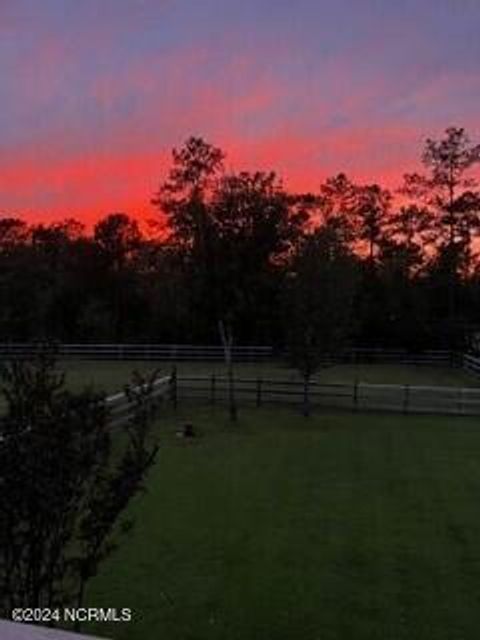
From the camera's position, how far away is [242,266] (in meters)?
63.0

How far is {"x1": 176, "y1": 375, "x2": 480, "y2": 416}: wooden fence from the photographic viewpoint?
29.8 metres

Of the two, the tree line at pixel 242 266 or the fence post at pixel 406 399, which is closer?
the fence post at pixel 406 399

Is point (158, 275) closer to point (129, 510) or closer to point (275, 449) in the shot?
point (275, 449)

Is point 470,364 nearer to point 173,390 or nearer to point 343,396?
point 343,396

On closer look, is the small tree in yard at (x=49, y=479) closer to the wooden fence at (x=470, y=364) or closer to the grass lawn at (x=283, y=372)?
the grass lawn at (x=283, y=372)

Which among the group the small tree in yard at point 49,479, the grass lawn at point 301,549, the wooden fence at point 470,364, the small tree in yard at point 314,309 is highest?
the small tree in yard at point 314,309

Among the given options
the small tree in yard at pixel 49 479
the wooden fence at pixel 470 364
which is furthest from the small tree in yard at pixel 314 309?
the small tree in yard at pixel 49 479

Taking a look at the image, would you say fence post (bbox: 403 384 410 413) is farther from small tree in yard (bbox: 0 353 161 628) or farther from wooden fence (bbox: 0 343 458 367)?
small tree in yard (bbox: 0 353 161 628)

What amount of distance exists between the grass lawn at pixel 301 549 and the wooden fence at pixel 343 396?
30.5ft

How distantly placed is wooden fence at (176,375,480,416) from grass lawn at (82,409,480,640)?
9.30 meters

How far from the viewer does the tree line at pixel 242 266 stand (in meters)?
61.5

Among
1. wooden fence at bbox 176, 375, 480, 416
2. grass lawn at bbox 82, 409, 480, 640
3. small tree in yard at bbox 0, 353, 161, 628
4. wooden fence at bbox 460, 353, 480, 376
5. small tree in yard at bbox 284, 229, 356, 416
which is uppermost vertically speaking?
small tree in yard at bbox 284, 229, 356, 416

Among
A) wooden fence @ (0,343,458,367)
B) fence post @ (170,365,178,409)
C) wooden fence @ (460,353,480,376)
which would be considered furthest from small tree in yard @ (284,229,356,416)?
wooden fence @ (0,343,458,367)

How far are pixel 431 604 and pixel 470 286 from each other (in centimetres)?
5904
